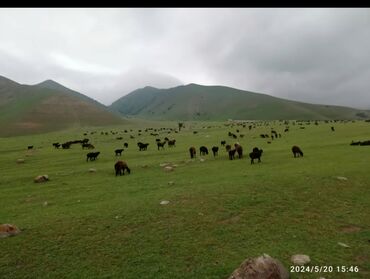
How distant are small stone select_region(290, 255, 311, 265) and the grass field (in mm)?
184

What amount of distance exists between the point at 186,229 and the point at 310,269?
5.11 meters

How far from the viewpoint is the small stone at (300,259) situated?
10.6 meters

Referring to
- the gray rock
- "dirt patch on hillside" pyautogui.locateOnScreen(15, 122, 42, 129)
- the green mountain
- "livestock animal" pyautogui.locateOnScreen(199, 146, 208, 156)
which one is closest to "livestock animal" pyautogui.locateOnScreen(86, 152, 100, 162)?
"livestock animal" pyautogui.locateOnScreen(199, 146, 208, 156)

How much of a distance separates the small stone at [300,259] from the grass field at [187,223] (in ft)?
0.60

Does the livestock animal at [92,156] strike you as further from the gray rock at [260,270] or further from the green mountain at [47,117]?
the green mountain at [47,117]

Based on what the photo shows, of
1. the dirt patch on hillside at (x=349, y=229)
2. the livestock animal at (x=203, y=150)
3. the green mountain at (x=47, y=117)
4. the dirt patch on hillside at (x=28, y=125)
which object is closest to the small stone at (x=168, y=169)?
the livestock animal at (x=203, y=150)

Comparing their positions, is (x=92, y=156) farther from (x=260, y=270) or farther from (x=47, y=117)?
(x=47, y=117)

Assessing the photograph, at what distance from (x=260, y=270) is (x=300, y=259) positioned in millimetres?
2547

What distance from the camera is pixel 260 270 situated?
883cm

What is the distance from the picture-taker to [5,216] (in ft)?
55.9

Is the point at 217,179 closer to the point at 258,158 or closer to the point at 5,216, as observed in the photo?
the point at 258,158

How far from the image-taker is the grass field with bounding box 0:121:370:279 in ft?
36.1
